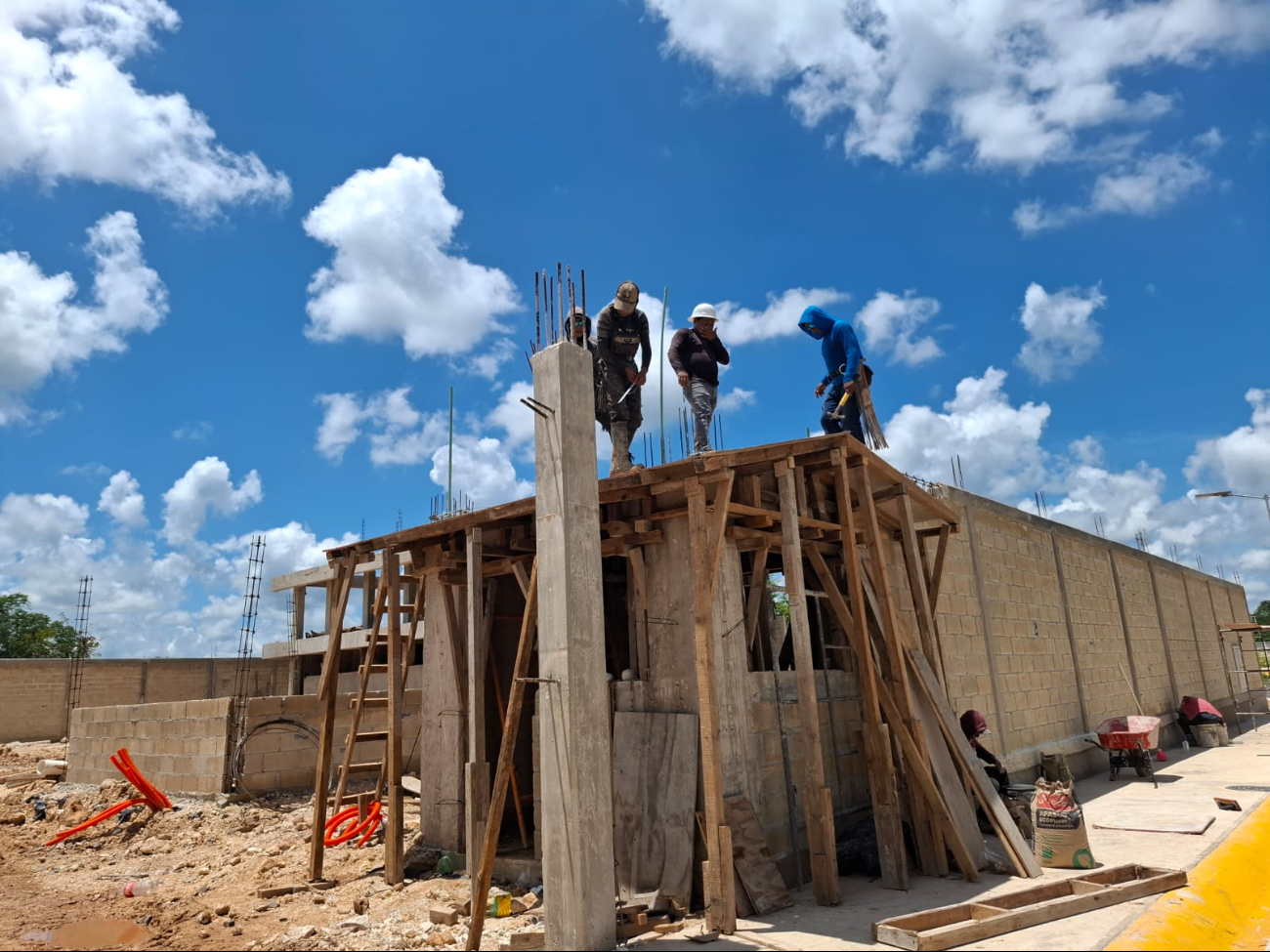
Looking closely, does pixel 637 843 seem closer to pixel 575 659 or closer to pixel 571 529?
pixel 575 659

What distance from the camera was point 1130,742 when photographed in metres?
13.9

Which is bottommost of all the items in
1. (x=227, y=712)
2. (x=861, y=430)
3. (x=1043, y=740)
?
(x=1043, y=740)

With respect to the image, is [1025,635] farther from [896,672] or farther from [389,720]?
[389,720]

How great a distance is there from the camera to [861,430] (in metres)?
10.1

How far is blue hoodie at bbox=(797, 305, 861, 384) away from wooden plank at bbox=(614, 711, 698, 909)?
14.9 feet

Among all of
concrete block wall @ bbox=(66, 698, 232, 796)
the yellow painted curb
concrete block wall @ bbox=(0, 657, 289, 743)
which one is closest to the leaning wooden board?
the yellow painted curb

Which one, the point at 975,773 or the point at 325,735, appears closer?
the point at 975,773

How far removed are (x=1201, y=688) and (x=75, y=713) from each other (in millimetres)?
28693

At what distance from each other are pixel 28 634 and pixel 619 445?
5672 cm

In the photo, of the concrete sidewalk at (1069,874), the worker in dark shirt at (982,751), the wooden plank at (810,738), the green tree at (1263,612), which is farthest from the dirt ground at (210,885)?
the green tree at (1263,612)

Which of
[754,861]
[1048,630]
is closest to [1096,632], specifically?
[1048,630]

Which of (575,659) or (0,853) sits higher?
(575,659)

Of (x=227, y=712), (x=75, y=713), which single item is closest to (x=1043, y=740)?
(x=227, y=712)

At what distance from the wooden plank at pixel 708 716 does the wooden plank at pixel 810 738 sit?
847 millimetres
